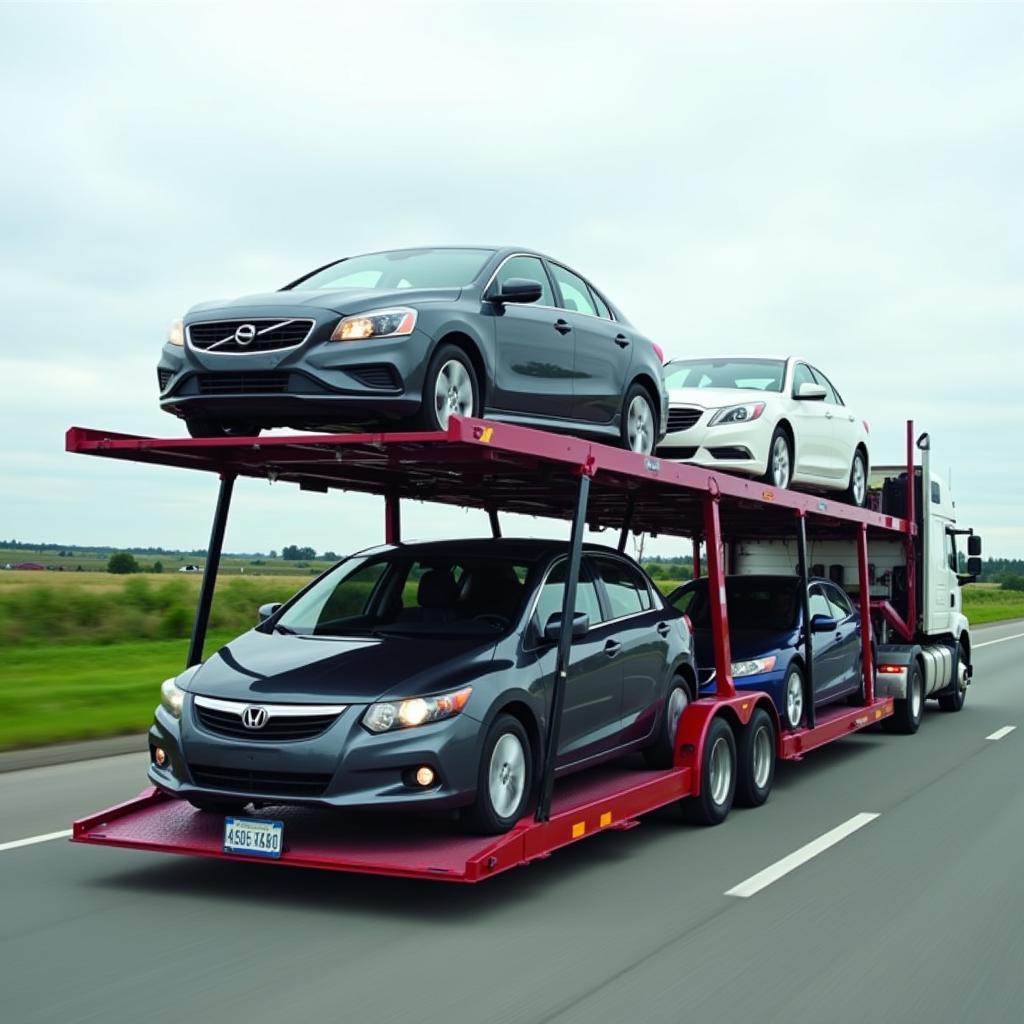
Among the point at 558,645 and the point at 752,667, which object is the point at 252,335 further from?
the point at 752,667

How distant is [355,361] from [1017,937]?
4.31 m

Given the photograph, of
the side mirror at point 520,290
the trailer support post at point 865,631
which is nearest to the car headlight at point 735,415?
the trailer support post at point 865,631

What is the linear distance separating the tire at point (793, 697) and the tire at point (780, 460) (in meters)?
1.95

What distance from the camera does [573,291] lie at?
9812 millimetres

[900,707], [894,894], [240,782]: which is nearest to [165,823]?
[240,782]

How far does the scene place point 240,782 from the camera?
6.79 m

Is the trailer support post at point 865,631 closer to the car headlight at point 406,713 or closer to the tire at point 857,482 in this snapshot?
the tire at point 857,482

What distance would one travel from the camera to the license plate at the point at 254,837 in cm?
656

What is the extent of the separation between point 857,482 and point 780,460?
2475 millimetres

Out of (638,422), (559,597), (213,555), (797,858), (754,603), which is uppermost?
(638,422)

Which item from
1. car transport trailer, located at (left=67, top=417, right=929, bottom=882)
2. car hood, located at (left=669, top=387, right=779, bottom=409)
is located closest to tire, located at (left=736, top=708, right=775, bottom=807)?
car transport trailer, located at (left=67, top=417, right=929, bottom=882)

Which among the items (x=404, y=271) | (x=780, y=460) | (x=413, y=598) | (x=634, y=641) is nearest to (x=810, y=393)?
(x=780, y=460)

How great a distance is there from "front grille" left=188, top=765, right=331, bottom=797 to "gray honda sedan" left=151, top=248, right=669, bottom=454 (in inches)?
74.9

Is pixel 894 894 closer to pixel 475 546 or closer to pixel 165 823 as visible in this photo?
pixel 475 546
